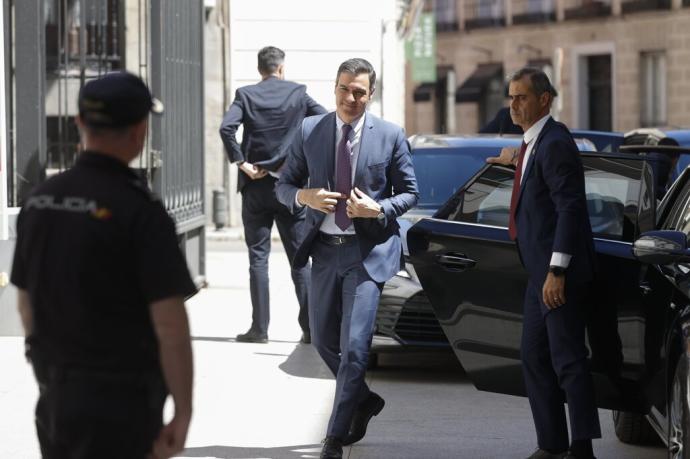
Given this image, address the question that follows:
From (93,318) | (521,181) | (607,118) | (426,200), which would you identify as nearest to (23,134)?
(426,200)

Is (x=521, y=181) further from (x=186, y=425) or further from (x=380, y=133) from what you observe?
(x=186, y=425)

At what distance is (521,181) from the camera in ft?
21.5

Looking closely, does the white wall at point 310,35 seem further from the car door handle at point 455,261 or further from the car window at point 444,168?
the car door handle at point 455,261

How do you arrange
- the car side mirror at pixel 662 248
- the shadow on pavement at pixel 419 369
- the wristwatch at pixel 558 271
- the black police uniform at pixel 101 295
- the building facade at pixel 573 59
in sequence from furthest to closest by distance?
the building facade at pixel 573 59 < the shadow on pavement at pixel 419 369 < the wristwatch at pixel 558 271 < the car side mirror at pixel 662 248 < the black police uniform at pixel 101 295

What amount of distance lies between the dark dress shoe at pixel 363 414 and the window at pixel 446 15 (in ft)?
156

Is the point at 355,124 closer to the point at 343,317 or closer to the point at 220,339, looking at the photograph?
the point at 343,317

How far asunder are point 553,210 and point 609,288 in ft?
1.27

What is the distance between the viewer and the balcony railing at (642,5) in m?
42.9

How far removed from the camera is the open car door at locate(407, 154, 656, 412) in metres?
6.41

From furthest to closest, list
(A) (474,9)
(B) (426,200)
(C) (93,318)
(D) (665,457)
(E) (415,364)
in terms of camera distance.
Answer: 1. (A) (474,9)
2. (B) (426,200)
3. (E) (415,364)
4. (D) (665,457)
5. (C) (93,318)

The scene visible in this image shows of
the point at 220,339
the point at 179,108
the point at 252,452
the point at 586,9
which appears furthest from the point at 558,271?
the point at 586,9

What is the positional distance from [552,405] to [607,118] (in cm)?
4127

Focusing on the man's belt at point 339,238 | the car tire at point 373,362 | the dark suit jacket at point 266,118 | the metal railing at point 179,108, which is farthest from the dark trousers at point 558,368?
the metal railing at point 179,108

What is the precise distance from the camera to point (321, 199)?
6.77 metres
